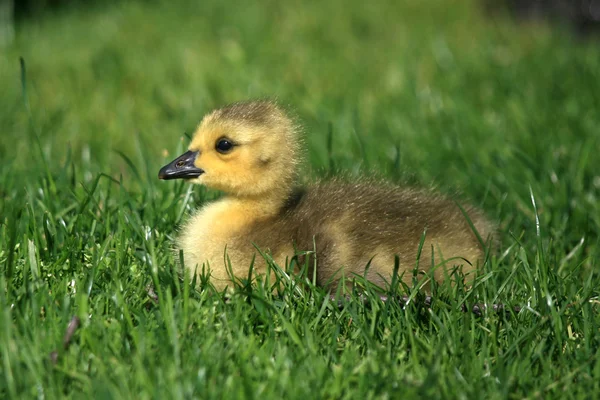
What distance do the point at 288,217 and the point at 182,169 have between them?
0.46m

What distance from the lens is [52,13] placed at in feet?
27.2

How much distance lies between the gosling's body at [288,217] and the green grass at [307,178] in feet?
0.60

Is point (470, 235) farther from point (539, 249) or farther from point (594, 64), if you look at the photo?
point (594, 64)

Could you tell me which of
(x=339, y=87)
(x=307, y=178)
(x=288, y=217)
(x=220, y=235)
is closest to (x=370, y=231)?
(x=288, y=217)

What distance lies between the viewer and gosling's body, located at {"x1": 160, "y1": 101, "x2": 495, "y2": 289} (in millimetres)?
3021

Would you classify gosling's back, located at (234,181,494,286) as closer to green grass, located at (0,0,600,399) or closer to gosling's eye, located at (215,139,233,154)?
green grass, located at (0,0,600,399)

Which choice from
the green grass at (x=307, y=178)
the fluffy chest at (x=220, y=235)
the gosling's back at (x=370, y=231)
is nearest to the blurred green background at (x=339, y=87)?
the green grass at (x=307, y=178)

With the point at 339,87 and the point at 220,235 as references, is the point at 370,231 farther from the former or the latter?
the point at 339,87

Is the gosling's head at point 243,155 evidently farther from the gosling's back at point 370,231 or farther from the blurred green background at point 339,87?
the blurred green background at point 339,87

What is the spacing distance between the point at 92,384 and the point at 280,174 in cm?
122

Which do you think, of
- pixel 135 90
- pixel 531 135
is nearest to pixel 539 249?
pixel 531 135

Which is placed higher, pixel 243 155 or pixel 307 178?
pixel 243 155

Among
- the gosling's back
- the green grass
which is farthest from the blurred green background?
the gosling's back

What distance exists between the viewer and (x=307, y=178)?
12.3 ft
